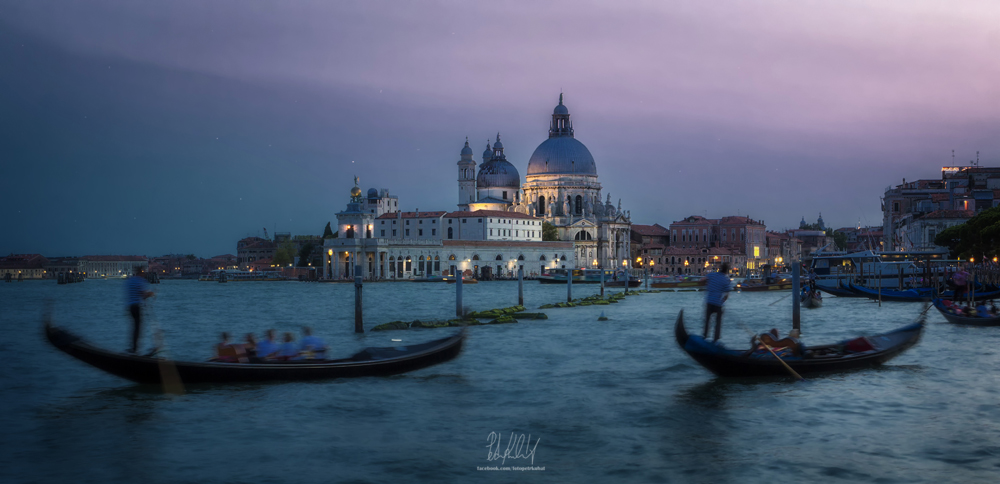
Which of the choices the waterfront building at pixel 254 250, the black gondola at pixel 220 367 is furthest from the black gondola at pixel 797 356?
the waterfront building at pixel 254 250

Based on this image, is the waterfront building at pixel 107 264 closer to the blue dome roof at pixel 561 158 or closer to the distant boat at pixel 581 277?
the blue dome roof at pixel 561 158

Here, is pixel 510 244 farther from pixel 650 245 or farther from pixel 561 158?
pixel 650 245

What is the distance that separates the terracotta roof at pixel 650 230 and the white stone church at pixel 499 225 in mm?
6865

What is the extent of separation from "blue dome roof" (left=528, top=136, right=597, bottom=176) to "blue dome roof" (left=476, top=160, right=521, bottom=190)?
193 centimetres

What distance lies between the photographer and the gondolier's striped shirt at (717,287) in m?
12.3

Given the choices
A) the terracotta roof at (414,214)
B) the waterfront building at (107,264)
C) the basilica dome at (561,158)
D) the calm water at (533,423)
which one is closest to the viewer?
the calm water at (533,423)

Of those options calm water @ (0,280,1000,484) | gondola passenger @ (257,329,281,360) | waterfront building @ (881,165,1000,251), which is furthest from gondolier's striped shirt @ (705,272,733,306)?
waterfront building @ (881,165,1000,251)

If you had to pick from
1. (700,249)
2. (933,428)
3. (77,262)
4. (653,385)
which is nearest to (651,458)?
(933,428)

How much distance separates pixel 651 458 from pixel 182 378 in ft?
19.4

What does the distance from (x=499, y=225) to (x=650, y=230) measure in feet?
79.1

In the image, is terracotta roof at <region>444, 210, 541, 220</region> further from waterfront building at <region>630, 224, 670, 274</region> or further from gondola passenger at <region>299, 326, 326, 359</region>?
gondola passenger at <region>299, 326, 326, 359</region>

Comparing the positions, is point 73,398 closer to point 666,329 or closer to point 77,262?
point 666,329

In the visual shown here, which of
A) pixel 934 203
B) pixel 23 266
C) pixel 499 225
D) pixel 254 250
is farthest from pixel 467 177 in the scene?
pixel 23 266

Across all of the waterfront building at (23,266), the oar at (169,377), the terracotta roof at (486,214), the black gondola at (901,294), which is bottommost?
the oar at (169,377)
